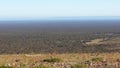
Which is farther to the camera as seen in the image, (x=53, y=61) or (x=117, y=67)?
(x=53, y=61)

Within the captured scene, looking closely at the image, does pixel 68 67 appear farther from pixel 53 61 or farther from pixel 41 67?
pixel 53 61

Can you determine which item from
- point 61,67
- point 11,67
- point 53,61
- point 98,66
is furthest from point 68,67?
point 53,61

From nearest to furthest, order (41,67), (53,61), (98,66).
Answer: (41,67) < (98,66) < (53,61)

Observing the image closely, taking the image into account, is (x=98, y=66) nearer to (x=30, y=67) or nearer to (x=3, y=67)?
(x=30, y=67)

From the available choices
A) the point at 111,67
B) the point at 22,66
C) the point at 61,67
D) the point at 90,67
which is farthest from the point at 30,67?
the point at 111,67

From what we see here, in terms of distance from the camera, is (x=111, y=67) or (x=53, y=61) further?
(x=53, y=61)

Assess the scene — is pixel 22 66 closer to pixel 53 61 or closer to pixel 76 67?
pixel 76 67

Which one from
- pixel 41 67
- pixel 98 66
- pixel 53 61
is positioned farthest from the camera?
pixel 53 61
